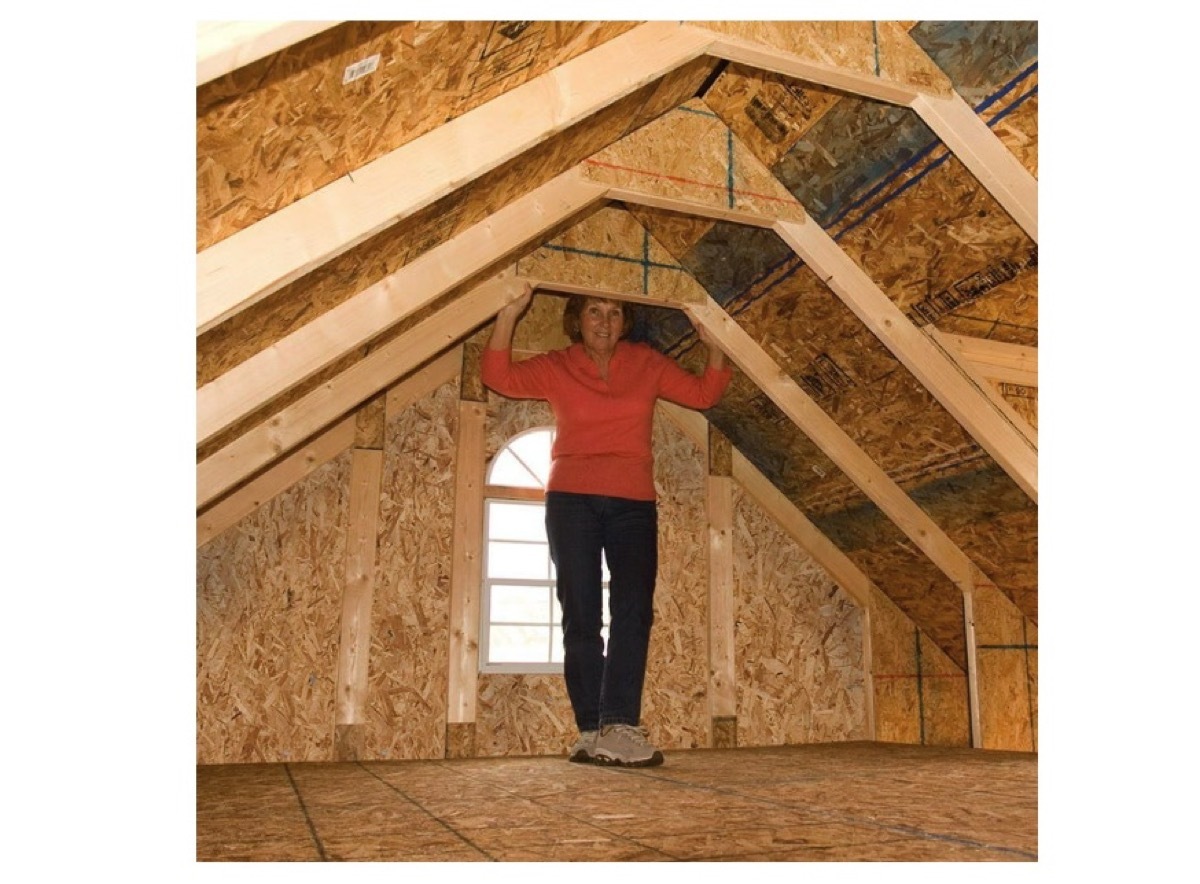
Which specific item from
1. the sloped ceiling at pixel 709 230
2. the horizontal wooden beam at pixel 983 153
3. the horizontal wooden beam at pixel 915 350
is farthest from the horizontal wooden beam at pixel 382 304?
the horizontal wooden beam at pixel 983 153

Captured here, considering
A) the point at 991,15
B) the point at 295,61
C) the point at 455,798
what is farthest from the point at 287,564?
the point at 991,15

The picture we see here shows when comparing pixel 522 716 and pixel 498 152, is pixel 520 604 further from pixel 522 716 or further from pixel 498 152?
pixel 498 152

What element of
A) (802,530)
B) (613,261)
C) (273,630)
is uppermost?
(613,261)

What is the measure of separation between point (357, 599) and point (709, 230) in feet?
6.33

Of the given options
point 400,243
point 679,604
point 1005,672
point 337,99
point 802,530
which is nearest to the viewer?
point 337,99

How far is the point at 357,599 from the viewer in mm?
4016

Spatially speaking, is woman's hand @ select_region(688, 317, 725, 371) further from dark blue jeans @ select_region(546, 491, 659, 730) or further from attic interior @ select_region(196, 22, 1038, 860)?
dark blue jeans @ select_region(546, 491, 659, 730)

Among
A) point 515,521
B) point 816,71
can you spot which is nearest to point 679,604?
point 515,521

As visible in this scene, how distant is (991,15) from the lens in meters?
2.28

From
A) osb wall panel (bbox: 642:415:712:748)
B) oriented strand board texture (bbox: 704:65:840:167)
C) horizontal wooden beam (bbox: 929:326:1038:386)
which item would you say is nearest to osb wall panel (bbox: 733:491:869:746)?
osb wall panel (bbox: 642:415:712:748)

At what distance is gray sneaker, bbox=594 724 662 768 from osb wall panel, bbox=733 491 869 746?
4.99 feet

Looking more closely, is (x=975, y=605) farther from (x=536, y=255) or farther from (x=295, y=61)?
(x=295, y=61)

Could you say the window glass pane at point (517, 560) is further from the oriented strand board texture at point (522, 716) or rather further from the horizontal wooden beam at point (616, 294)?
the horizontal wooden beam at point (616, 294)
